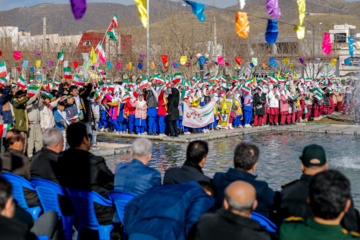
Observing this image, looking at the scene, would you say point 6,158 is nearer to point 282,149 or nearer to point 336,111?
point 282,149

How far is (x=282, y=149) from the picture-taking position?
17016 millimetres

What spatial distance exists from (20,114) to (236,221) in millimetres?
10307

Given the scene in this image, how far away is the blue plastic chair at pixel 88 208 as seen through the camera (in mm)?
5906

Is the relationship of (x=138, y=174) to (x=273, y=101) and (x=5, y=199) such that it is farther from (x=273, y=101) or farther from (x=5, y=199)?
(x=273, y=101)

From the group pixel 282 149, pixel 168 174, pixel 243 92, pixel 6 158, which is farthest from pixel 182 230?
pixel 243 92

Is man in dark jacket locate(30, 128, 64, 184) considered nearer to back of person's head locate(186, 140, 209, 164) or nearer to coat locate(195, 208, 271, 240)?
back of person's head locate(186, 140, 209, 164)

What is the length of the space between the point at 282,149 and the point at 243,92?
709 centimetres

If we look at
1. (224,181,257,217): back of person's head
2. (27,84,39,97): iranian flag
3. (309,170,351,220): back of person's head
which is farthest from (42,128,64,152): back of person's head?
(27,84,39,97): iranian flag

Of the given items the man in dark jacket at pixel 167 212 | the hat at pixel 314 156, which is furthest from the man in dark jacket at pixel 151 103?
the man in dark jacket at pixel 167 212

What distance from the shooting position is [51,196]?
6273mm

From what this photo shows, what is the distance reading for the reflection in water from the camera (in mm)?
12531

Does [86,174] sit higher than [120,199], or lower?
higher

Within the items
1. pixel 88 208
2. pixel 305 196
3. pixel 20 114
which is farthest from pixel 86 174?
pixel 20 114

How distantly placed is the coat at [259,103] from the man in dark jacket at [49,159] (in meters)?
17.9
